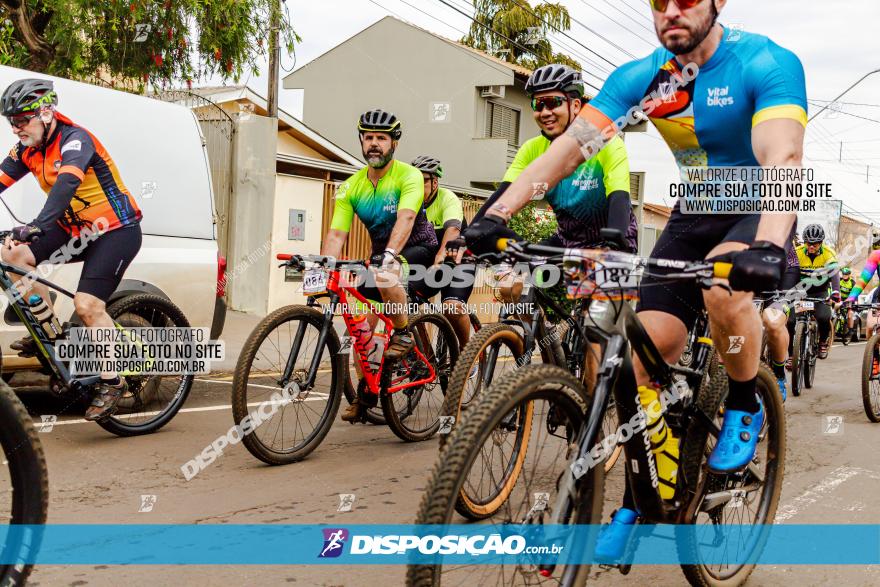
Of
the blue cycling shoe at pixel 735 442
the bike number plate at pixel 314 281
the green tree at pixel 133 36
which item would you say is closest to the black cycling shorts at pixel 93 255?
the bike number plate at pixel 314 281

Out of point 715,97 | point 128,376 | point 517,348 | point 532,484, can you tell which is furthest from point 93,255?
point 715,97

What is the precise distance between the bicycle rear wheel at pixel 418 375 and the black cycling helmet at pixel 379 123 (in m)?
1.36

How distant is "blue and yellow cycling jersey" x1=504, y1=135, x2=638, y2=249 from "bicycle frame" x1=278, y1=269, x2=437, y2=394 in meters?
1.33

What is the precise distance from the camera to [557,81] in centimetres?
504

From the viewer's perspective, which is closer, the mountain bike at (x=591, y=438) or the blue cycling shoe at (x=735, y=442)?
the mountain bike at (x=591, y=438)

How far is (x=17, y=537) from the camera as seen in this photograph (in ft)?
8.46

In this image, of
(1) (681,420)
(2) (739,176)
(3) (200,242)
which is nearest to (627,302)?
(1) (681,420)

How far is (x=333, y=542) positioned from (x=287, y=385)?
161 cm

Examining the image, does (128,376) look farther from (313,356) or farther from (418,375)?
(418,375)

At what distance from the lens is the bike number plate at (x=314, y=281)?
5391 millimetres

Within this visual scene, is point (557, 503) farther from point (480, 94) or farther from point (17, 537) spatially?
point (480, 94)

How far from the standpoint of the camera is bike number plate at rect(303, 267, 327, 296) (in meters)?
5.39

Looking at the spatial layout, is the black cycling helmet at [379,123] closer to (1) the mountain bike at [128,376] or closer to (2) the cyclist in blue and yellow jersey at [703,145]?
(1) the mountain bike at [128,376]

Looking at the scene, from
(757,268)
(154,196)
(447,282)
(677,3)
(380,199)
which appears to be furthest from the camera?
(154,196)
